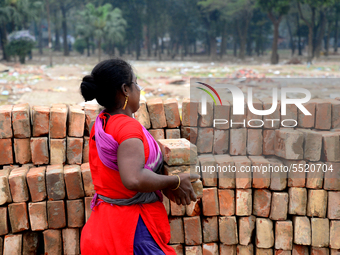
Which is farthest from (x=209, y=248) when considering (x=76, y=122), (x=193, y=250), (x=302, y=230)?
(x=76, y=122)

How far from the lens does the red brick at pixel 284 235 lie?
3.23 m

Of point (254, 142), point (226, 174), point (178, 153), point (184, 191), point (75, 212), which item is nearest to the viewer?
point (184, 191)

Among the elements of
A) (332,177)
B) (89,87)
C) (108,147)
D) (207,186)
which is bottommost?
(207,186)

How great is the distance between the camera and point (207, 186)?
128 inches

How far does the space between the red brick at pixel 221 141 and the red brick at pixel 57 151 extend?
4.78 feet

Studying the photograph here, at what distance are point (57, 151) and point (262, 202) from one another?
1.98 m

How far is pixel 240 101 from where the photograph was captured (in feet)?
11.1

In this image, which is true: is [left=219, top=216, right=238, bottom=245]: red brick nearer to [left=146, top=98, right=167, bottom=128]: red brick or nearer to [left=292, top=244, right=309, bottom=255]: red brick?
[left=292, top=244, right=309, bottom=255]: red brick

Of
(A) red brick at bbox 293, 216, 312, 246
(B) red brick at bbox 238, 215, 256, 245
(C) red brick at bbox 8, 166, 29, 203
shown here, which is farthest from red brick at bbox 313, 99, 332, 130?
(C) red brick at bbox 8, 166, 29, 203

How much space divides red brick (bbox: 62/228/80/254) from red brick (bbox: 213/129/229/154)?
5.04 feet

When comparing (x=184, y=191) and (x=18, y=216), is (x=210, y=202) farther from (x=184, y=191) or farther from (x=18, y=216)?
(x=18, y=216)

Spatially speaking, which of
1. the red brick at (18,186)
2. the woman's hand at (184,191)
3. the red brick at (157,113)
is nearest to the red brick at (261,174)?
the red brick at (157,113)

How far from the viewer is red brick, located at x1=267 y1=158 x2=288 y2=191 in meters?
3.17

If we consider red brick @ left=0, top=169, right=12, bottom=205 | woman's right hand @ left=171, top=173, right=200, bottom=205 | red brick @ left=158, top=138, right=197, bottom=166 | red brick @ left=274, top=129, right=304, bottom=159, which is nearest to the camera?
woman's right hand @ left=171, top=173, right=200, bottom=205
